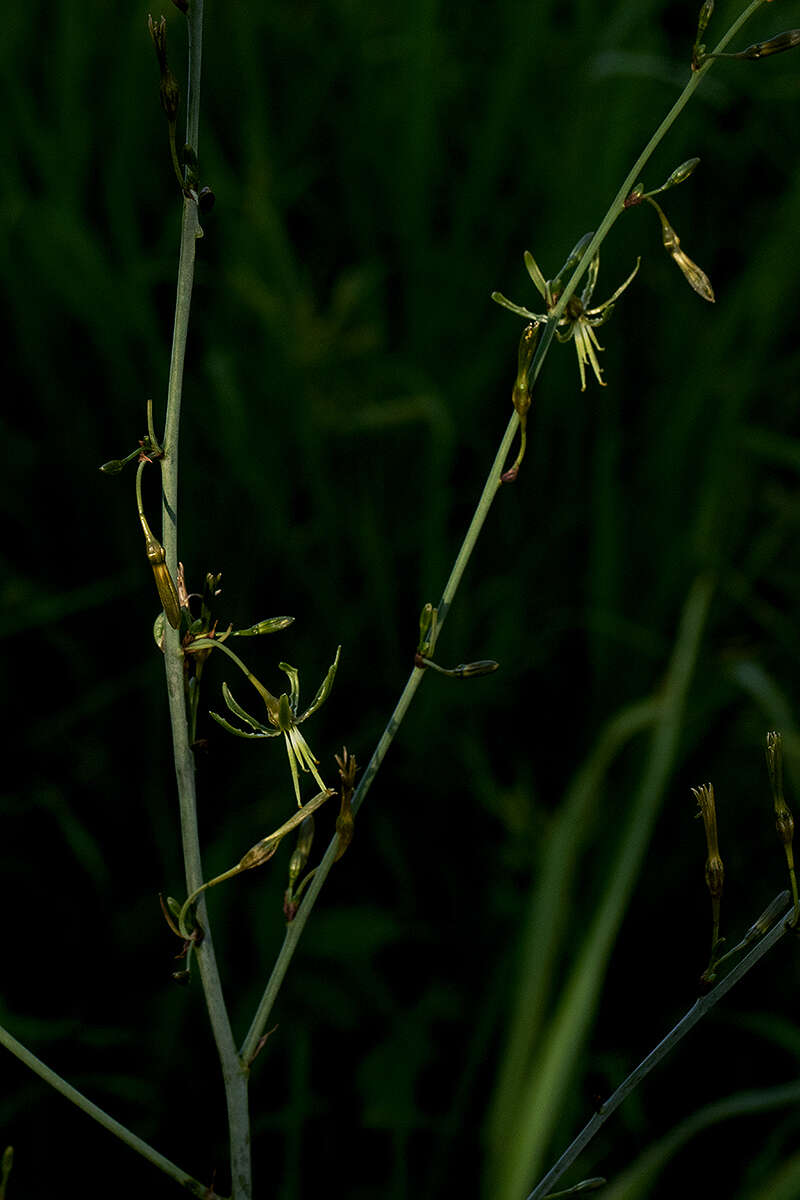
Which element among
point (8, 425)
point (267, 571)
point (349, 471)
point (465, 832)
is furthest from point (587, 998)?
point (8, 425)

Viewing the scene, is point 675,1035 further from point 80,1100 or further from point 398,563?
point 398,563

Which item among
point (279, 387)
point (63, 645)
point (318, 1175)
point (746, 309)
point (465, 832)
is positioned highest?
point (746, 309)

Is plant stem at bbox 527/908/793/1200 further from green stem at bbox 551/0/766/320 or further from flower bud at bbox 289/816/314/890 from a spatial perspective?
green stem at bbox 551/0/766/320

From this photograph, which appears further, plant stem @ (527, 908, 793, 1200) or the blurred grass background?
the blurred grass background

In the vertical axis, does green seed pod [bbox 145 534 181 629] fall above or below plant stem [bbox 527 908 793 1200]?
above

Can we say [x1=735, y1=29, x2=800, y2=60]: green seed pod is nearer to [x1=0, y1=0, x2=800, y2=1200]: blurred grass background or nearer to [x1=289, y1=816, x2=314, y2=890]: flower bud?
[x1=289, y1=816, x2=314, y2=890]: flower bud

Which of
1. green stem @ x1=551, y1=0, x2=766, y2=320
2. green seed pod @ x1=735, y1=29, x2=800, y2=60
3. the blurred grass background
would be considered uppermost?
green seed pod @ x1=735, y1=29, x2=800, y2=60

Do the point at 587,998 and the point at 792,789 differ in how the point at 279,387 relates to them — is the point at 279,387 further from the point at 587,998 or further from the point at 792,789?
the point at 587,998

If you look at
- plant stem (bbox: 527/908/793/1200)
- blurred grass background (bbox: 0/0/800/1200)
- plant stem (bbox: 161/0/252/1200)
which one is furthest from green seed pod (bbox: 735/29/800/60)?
blurred grass background (bbox: 0/0/800/1200)
